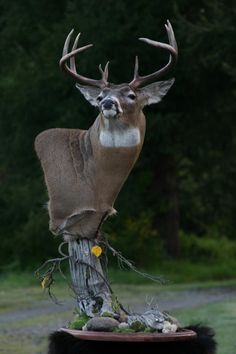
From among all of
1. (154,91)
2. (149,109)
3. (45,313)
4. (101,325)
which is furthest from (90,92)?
(149,109)

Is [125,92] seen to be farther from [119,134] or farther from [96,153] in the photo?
[96,153]

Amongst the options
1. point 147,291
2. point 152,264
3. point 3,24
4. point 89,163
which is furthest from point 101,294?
point 3,24

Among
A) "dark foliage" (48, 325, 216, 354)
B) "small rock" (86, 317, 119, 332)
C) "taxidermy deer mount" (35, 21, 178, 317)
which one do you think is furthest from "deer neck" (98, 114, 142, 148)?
"dark foliage" (48, 325, 216, 354)

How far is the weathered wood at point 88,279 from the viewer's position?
357 inches

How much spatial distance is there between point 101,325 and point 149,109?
17.4 meters

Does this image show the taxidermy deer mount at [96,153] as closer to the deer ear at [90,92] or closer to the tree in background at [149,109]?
the deer ear at [90,92]

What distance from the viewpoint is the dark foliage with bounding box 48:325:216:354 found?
8.53 metres

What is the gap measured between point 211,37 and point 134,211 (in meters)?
4.94

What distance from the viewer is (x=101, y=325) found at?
8.69 m

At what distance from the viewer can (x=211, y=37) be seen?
78.2 feet

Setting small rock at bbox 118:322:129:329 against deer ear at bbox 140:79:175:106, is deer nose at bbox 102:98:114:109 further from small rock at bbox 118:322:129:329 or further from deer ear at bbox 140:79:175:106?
small rock at bbox 118:322:129:329

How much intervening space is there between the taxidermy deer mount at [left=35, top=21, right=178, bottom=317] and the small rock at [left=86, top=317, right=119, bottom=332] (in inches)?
10.0

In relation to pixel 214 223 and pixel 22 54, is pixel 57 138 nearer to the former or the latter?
pixel 22 54

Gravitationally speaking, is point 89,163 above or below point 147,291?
above
